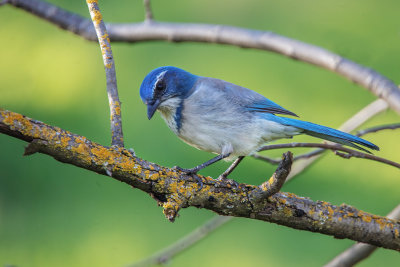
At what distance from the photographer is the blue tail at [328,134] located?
9.51 ft

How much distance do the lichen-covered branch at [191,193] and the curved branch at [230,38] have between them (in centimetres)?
81

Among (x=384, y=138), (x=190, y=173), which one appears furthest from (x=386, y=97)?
(x=384, y=138)

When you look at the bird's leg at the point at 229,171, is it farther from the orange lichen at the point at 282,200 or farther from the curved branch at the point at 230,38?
the curved branch at the point at 230,38

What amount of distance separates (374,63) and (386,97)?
2.82 m

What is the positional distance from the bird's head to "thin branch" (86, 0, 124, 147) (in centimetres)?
45

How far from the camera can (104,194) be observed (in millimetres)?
5355

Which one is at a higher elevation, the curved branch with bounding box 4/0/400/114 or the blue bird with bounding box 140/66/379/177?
the curved branch with bounding box 4/0/400/114

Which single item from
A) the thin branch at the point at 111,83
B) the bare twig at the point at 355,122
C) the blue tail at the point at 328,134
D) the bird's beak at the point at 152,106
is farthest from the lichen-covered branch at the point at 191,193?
the bird's beak at the point at 152,106

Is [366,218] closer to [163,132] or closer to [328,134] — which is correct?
[328,134]

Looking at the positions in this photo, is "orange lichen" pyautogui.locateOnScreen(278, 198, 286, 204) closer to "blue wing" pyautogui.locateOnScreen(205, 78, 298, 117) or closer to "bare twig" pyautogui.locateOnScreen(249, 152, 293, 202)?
"bare twig" pyautogui.locateOnScreen(249, 152, 293, 202)

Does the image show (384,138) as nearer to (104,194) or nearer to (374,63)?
(374,63)

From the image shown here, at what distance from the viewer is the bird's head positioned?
3020 millimetres

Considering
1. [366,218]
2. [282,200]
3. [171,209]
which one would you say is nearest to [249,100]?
[282,200]

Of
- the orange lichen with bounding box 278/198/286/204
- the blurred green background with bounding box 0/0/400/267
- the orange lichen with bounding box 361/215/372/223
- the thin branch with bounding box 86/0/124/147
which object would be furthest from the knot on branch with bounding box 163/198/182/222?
the blurred green background with bounding box 0/0/400/267
